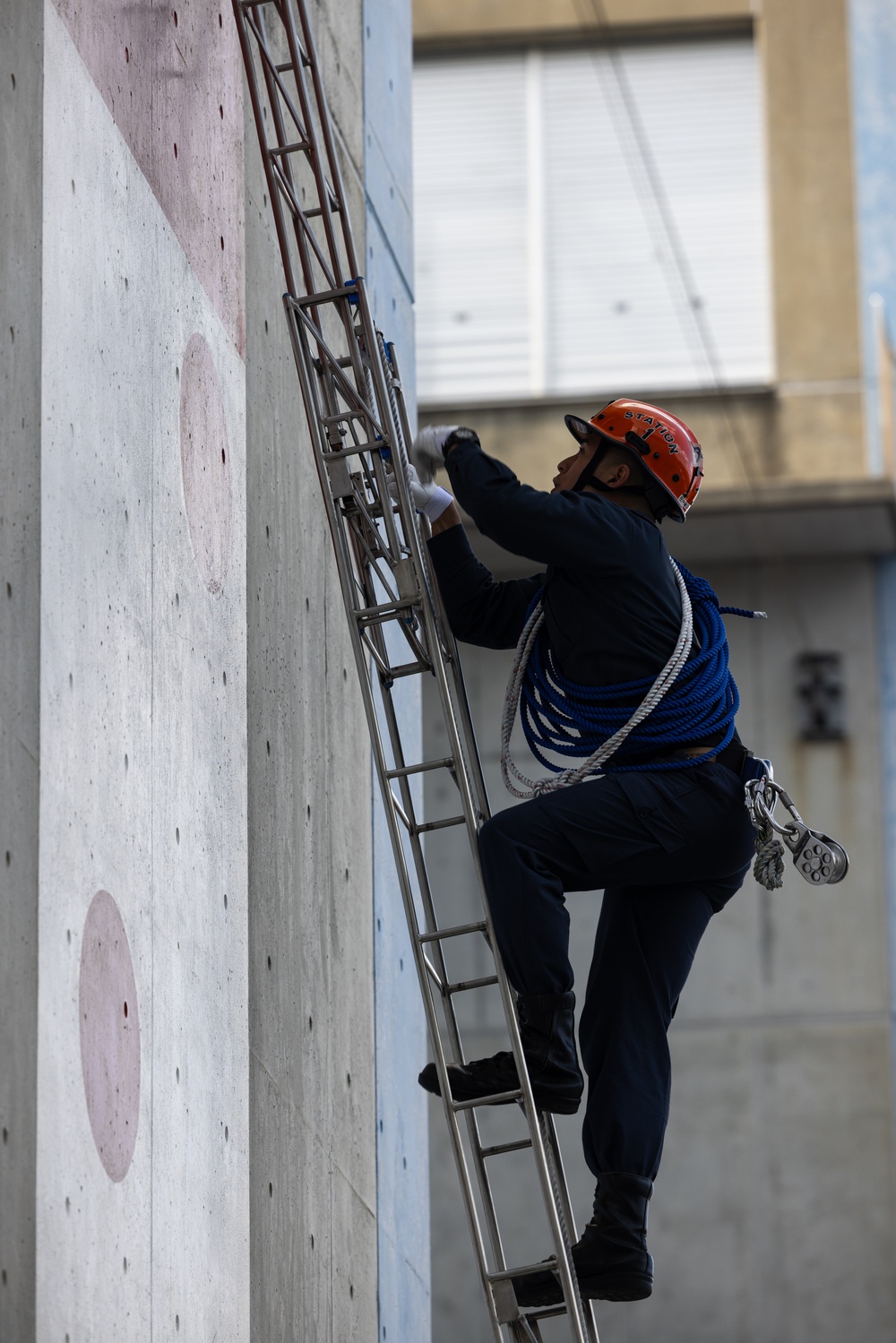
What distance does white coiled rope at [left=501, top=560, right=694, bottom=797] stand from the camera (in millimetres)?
4641

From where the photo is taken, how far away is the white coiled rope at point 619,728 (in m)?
4.64

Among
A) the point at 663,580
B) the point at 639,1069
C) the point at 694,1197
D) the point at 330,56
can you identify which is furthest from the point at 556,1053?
the point at 694,1197

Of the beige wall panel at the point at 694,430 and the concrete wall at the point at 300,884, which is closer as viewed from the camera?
the concrete wall at the point at 300,884

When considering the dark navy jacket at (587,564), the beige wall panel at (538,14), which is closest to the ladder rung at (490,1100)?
the dark navy jacket at (587,564)

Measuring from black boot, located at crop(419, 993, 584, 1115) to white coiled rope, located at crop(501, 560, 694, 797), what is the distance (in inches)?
22.1

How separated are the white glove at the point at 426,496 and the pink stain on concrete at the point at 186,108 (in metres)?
0.73

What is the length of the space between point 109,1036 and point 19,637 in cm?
90

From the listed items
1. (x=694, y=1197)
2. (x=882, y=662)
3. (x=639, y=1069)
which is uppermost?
(x=882, y=662)

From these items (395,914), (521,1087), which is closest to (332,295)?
(521,1087)

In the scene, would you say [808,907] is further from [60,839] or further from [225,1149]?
[60,839]

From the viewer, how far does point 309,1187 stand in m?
5.43

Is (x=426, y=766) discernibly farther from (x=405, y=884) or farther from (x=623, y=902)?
(x=623, y=902)

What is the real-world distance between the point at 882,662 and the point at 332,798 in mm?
9272

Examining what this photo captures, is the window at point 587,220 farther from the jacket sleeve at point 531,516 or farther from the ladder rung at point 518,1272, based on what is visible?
the ladder rung at point 518,1272
